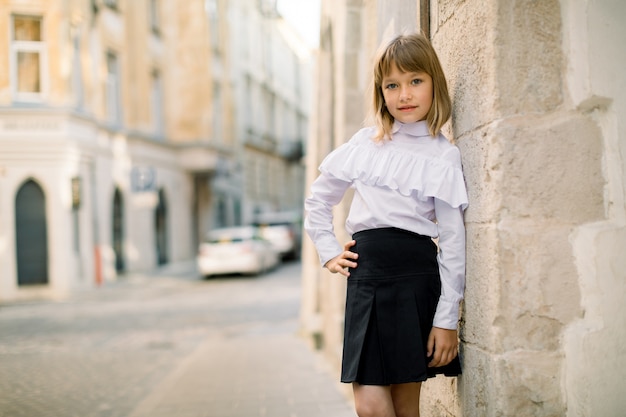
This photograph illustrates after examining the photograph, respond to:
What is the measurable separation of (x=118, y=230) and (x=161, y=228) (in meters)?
4.12

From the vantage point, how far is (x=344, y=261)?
98.0 inches

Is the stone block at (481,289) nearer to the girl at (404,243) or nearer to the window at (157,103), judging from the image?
the girl at (404,243)

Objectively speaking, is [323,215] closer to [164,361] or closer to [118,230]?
[164,361]

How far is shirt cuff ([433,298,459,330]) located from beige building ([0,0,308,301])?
11671 millimetres

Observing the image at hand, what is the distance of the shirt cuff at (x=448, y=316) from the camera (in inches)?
93.1

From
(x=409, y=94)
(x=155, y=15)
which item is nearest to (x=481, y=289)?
(x=409, y=94)

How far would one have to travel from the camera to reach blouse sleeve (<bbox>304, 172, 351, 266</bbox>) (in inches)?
102

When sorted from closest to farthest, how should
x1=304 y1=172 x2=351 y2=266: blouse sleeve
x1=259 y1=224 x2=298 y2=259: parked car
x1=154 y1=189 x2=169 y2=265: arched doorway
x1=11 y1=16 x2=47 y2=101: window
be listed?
x1=304 y1=172 x2=351 y2=266: blouse sleeve, x1=11 y1=16 x2=47 y2=101: window, x1=154 y1=189 x2=169 y2=265: arched doorway, x1=259 y1=224 x2=298 y2=259: parked car

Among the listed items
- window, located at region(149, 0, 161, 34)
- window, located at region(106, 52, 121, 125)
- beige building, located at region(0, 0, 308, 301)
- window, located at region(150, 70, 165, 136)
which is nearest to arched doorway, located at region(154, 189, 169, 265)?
beige building, located at region(0, 0, 308, 301)

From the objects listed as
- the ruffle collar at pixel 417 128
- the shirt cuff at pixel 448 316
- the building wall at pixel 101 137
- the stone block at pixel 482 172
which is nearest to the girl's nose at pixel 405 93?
the ruffle collar at pixel 417 128

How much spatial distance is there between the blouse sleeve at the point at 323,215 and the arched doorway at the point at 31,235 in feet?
51.2

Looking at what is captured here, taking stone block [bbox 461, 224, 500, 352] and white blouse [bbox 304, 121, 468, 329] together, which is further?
white blouse [bbox 304, 121, 468, 329]

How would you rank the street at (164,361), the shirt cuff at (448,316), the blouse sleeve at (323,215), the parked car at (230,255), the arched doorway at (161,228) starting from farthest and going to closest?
the arched doorway at (161,228) < the parked car at (230,255) < the street at (164,361) < the blouse sleeve at (323,215) < the shirt cuff at (448,316)

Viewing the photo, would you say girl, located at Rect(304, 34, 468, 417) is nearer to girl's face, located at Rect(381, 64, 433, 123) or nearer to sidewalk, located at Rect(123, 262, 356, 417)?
girl's face, located at Rect(381, 64, 433, 123)
